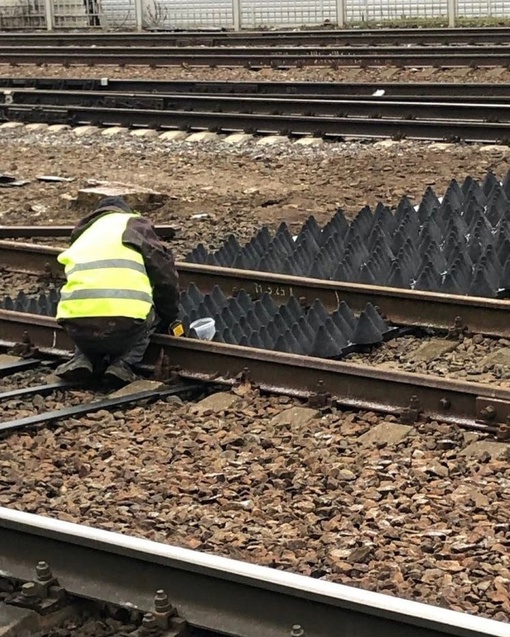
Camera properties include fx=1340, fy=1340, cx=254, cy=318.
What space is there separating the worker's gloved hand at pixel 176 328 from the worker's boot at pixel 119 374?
1.21 feet

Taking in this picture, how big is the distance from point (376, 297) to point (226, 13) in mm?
21821

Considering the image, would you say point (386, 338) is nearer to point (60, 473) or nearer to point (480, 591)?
point (60, 473)

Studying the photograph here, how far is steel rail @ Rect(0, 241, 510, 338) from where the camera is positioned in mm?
7488

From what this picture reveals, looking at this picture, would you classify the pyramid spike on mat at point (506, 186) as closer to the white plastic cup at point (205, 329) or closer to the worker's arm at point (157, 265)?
the white plastic cup at point (205, 329)

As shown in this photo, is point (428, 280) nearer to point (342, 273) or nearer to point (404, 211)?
point (342, 273)

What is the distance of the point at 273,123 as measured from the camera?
49.6ft

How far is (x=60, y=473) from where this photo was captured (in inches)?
228

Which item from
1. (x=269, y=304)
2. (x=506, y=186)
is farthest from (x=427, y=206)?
(x=269, y=304)

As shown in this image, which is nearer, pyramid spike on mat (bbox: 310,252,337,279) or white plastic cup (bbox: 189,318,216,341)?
white plastic cup (bbox: 189,318,216,341)

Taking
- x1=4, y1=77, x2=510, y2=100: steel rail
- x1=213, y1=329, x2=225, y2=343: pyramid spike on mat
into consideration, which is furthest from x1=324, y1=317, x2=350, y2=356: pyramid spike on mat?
x1=4, y1=77, x2=510, y2=100: steel rail

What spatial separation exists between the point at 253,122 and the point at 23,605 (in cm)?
1136

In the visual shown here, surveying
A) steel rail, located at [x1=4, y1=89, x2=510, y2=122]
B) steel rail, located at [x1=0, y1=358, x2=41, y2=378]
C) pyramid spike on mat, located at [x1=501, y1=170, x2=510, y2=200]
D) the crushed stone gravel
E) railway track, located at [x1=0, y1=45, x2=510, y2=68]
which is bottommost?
steel rail, located at [x1=0, y1=358, x2=41, y2=378]

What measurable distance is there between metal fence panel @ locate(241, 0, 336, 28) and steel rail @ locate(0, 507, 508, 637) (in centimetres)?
2447

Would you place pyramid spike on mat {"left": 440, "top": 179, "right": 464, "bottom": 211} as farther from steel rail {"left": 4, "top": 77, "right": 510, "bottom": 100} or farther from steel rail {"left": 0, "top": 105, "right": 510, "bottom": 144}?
steel rail {"left": 4, "top": 77, "right": 510, "bottom": 100}
